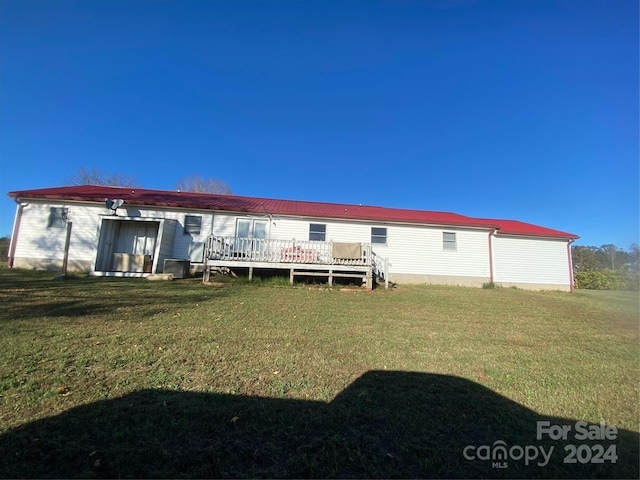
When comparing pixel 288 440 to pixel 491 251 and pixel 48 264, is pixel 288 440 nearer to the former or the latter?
pixel 491 251

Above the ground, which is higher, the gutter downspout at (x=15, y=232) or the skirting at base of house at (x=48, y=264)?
the gutter downspout at (x=15, y=232)

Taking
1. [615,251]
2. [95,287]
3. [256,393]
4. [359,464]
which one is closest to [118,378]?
[256,393]

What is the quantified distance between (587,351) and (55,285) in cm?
1197

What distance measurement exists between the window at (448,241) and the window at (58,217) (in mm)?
17080

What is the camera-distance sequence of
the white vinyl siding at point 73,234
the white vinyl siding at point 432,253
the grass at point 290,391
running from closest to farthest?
the grass at point 290,391
the white vinyl siding at point 73,234
the white vinyl siding at point 432,253

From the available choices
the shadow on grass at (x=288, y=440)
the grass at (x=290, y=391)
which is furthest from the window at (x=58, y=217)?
the shadow on grass at (x=288, y=440)

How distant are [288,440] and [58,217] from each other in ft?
51.8

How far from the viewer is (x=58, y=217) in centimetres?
1316

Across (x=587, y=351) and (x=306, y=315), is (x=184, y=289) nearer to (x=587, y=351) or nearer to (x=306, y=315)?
(x=306, y=315)

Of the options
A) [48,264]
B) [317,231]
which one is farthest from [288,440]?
[48,264]

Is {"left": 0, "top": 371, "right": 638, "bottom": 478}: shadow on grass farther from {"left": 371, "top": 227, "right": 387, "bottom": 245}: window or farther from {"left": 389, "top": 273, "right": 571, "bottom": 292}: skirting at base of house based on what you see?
{"left": 371, "top": 227, "right": 387, "bottom": 245}: window

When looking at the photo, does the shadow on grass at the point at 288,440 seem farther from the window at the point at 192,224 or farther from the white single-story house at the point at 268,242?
the window at the point at 192,224

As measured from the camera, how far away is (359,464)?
2.02 m

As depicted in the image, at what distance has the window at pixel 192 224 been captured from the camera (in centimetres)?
1362
